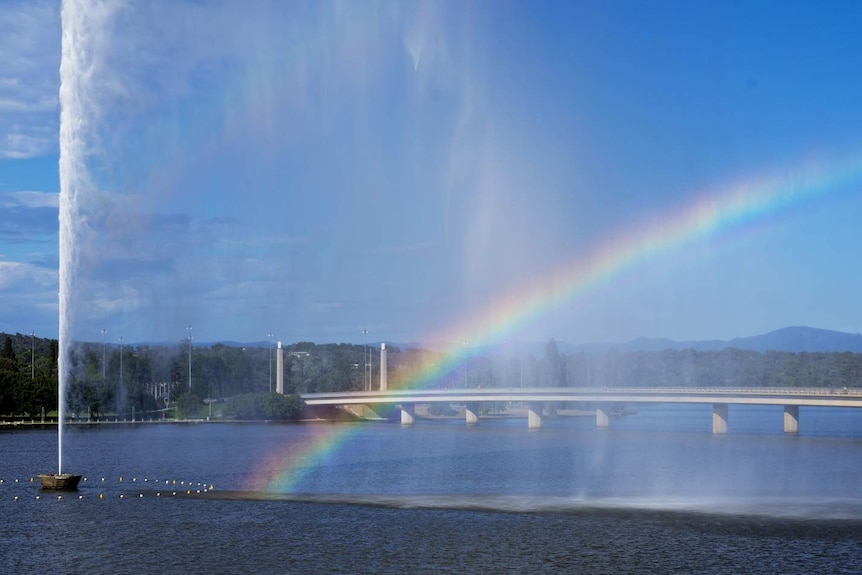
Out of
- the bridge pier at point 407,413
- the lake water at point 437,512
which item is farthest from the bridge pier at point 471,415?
the lake water at point 437,512

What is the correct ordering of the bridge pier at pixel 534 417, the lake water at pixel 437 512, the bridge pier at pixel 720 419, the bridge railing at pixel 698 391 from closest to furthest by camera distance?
the lake water at pixel 437 512 < the bridge railing at pixel 698 391 < the bridge pier at pixel 720 419 < the bridge pier at pixel 534 417

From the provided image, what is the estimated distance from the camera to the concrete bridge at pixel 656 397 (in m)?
120

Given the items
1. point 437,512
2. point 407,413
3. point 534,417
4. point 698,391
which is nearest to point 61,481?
point 437,512

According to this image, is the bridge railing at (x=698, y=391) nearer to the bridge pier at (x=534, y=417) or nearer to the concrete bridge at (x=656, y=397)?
the concrete bridge at (x=656, y=397)

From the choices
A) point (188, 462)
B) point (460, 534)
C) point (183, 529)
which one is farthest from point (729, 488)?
point (188, 462)

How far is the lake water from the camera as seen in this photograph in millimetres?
39344

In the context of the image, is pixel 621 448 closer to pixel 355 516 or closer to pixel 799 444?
pixel 799 444

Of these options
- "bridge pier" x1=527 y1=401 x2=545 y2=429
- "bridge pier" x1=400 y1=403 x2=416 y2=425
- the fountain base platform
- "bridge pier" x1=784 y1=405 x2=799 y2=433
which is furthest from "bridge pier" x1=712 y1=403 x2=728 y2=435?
the fountain base platform

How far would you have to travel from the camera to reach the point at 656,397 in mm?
130500

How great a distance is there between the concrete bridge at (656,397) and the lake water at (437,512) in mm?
21624

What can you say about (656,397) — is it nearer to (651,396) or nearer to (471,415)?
(651,396)

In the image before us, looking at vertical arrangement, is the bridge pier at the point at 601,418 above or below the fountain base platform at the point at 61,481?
below

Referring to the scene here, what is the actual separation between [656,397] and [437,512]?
84.2 m

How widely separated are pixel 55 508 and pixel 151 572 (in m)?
19.1
